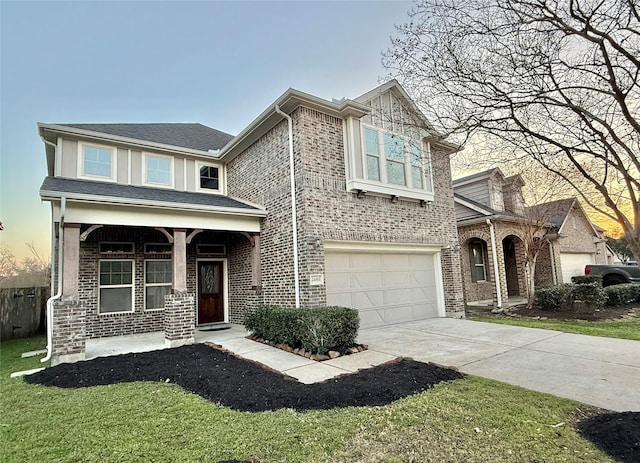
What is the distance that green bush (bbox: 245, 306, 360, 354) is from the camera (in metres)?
6.78

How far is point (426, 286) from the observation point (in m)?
11.4

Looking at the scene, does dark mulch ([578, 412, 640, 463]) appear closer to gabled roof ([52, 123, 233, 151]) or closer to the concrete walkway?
the concrete walkway

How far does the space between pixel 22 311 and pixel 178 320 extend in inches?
255

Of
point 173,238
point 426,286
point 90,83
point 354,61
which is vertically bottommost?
point 426,286

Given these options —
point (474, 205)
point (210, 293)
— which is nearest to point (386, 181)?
point (210, 293)

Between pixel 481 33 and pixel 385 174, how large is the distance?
547cm

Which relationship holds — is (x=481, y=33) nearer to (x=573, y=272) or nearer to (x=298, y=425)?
(x=298, y=425)

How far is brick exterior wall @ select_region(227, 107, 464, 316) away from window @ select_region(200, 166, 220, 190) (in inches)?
60.4

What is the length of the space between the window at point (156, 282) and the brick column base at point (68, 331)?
3.26 meters

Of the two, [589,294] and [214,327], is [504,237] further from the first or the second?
[214,327]

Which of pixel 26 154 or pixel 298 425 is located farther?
pixel 26 154

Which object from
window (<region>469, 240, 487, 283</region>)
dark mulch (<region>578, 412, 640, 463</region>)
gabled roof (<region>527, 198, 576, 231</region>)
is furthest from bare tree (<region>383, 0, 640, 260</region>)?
gabled roof (<region>527, 198, 576, 231</region>)

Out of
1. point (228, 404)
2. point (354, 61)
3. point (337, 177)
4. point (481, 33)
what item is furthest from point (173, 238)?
point (481, 33)

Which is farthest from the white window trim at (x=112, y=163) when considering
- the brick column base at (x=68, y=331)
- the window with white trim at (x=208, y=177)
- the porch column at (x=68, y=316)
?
the brick column base at (x=68, y=331)
